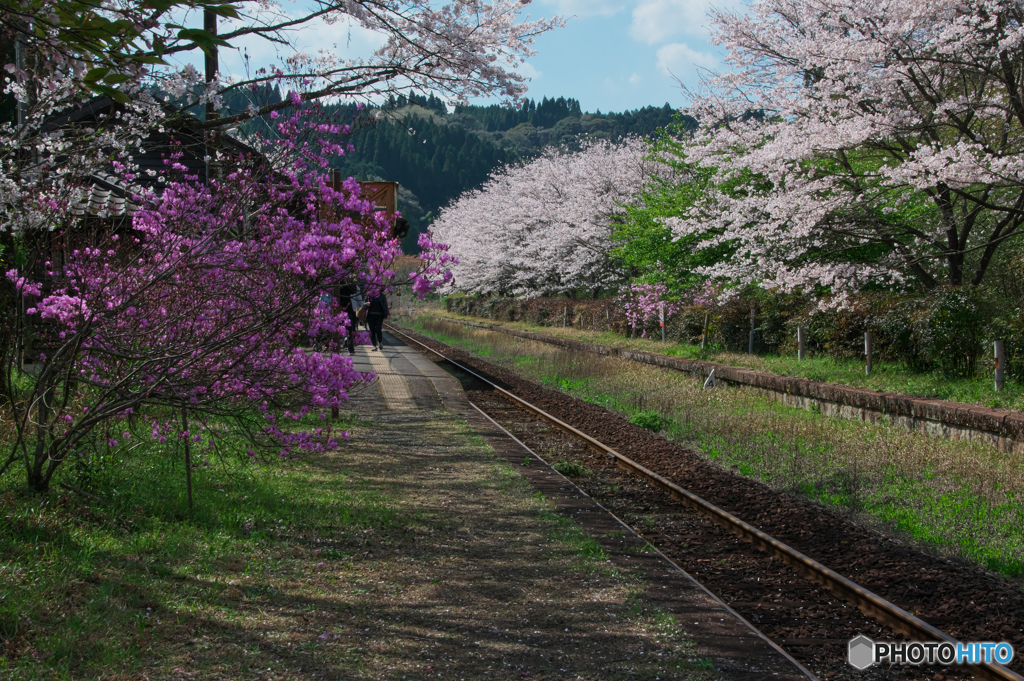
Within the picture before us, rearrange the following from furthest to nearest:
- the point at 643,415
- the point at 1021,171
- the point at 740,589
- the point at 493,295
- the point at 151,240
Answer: the point at 493,295
the point at 643,415
the point at 1021,171
the point at 151,240
the point at 740,589

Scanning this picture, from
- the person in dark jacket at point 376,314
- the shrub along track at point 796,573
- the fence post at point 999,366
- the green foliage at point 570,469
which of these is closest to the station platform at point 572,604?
the green foliage at point 570,469

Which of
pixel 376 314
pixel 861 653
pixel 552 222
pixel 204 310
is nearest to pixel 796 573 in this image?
pixel 861 653

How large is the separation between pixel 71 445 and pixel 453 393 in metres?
11.7

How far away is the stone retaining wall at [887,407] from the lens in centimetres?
951

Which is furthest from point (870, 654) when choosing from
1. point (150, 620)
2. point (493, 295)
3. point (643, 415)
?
point (493, 295)

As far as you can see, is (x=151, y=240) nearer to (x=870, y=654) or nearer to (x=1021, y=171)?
(x=870, y=654)

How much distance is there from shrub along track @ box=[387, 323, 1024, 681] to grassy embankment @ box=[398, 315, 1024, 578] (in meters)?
0.39

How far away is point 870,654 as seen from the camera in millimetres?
4793

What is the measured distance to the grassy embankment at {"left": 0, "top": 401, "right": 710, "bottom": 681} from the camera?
4340 mm

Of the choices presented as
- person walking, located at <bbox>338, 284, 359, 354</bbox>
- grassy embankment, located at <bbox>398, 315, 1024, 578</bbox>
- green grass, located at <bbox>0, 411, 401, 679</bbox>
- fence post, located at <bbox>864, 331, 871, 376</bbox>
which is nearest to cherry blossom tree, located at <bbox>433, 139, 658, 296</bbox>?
person walking, located at <bbox>338, 284, 359, 354</bbox>

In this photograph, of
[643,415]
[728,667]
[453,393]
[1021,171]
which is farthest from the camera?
[453,393]

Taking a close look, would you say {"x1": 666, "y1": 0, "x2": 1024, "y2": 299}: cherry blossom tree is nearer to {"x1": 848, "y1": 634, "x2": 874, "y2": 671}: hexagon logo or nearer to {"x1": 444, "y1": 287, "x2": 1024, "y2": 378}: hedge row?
{"x1": 444, "y1": 287, "x2": 1024, "y2": 378}: hedge row

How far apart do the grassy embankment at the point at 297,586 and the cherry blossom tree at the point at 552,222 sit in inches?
763

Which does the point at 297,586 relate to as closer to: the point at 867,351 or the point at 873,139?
the point at 867,351
